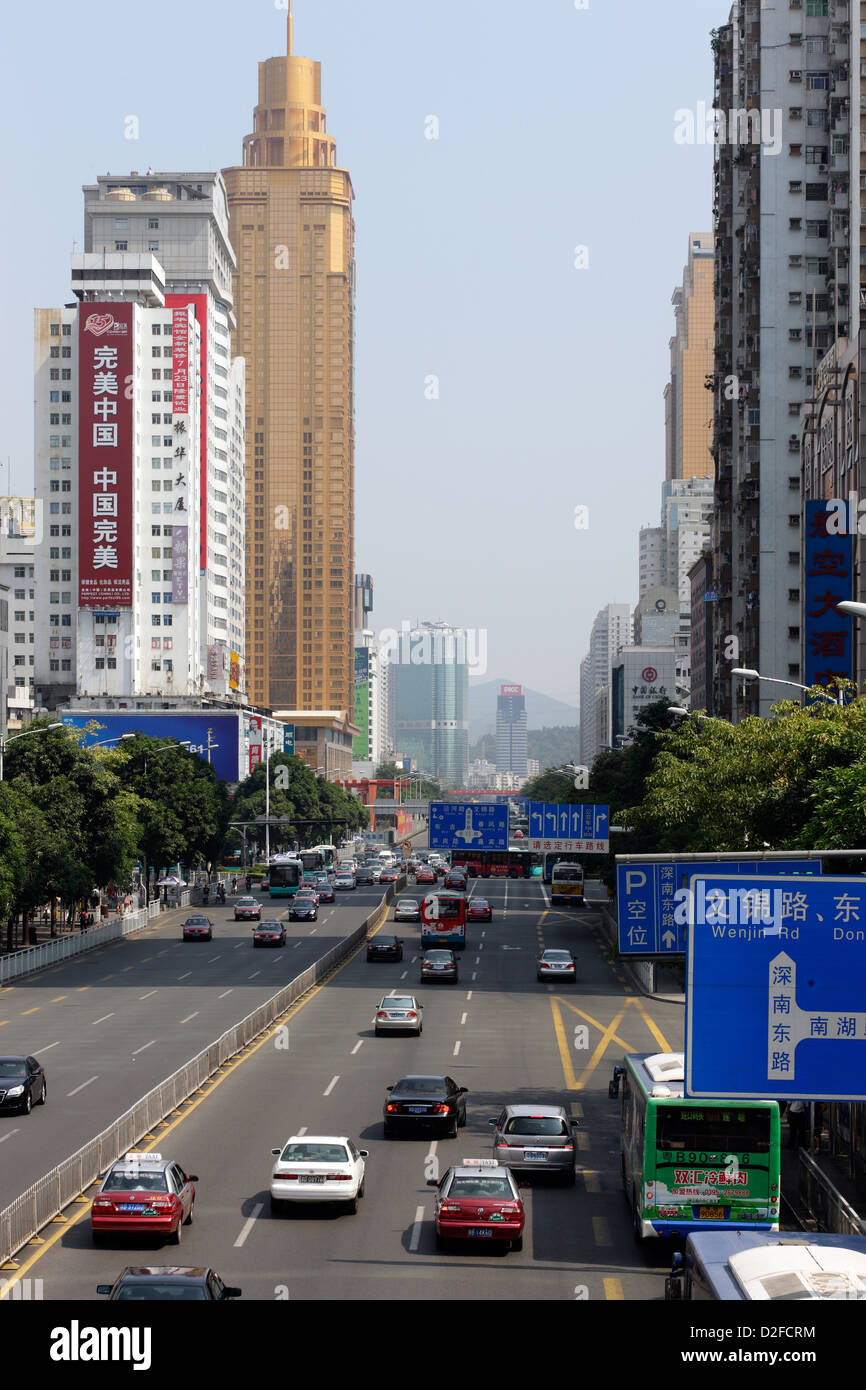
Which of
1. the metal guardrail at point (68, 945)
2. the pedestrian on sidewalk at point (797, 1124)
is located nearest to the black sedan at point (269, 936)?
the metal guardrail at point (68, 945)

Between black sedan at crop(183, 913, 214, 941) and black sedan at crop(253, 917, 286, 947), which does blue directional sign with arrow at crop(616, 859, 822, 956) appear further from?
black sedan at crop(183, 913, 214, 941)

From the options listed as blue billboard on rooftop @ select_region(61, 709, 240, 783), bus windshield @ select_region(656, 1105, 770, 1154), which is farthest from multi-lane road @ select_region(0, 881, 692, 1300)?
blue billboard on rooftop @ select_region(61, 709, 240, 783)

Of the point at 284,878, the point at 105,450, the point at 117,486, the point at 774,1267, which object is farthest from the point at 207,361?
the point at 774,1267

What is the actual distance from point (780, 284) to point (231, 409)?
102 m

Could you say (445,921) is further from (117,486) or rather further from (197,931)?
(117,486)

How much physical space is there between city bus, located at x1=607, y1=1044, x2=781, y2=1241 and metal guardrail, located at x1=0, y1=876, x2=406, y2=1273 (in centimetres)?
857

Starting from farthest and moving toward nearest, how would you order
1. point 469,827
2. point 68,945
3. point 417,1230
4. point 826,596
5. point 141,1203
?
1. point 469,827
2. point 68,945
3. point 826,596
4. point 417,1230
5. point 141,1203

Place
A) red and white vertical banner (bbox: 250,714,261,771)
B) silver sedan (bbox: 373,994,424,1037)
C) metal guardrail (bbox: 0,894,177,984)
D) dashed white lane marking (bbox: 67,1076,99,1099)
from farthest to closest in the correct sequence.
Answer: red and white vertical banner (bbox: 250,714,261,771), metal guardrail (bbox: 0,894,177,984), silver sedan (bbox: 373,994,424,1037), dashed white lane marking (bbox: 67,1076,99,1099)

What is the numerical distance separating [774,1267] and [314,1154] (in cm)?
1282

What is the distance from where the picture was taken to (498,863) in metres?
136

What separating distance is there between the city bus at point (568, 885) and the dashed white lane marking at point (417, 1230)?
81.5m

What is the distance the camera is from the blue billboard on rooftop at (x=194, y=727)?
146 metres

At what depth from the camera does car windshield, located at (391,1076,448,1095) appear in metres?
32.0

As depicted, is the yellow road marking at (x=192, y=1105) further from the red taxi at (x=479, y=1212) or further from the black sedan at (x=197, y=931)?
the black sedan at (x=197, y=931)
